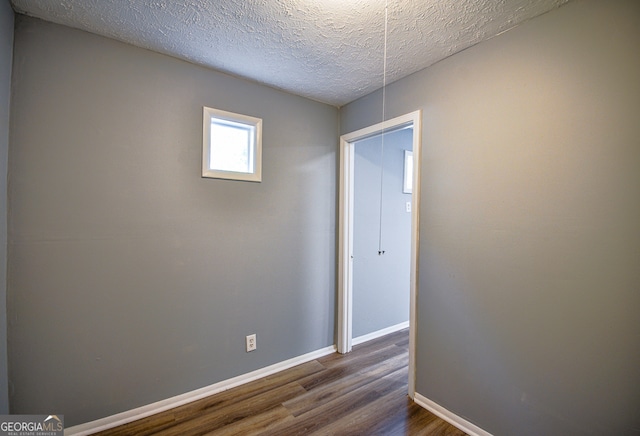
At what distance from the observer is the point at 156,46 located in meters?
1.71

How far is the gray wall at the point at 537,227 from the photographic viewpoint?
1185mm

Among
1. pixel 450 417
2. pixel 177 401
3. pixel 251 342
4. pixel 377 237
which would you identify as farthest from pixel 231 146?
pixel 450 417

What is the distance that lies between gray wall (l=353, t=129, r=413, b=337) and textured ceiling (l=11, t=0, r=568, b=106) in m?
1.08

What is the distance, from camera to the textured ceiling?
4.47 feet

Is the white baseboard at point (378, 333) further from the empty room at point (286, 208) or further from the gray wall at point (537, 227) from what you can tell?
the gray wall at point (537, 227)

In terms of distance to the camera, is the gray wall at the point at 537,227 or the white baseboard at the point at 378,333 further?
the white baseboard at the point at 378,333

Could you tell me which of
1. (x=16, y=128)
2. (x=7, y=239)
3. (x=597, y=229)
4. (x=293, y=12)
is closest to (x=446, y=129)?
(x=597, y=229)

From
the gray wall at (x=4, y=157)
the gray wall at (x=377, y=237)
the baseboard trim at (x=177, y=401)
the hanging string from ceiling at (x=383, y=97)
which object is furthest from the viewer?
the gray wall at (x=377, y=237)

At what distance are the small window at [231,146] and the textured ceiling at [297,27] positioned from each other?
14.2 inches

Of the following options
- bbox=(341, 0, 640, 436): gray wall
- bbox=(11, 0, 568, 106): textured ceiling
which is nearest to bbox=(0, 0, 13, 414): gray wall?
bbox=(11, 0, 568, 106): textured ceiling

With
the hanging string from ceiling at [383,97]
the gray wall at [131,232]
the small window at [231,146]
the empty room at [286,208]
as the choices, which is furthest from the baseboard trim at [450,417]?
the small window at [231,146]

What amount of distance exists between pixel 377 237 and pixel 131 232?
7.31 ft

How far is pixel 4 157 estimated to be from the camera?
1360mm

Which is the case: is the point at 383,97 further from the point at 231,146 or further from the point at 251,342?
the point at 251,342
